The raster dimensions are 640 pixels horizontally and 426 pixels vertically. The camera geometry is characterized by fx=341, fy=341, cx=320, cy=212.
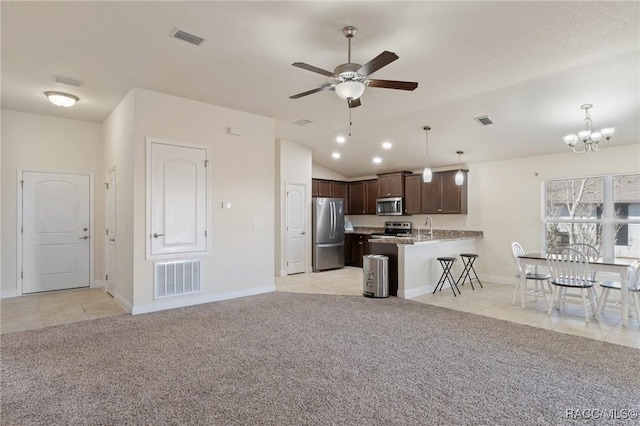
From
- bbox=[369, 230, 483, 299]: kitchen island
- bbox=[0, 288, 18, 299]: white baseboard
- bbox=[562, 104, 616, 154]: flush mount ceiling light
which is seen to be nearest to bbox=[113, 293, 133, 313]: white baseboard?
bbox=[0, 288, 18, 299]: white baseboard

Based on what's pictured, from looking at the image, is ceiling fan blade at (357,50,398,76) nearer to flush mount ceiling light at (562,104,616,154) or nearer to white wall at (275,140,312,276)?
Answer: flush mount ceiling light at (562,104,616,154)

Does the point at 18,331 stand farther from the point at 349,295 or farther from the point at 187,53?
the point at 349,295

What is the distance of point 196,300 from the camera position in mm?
5047

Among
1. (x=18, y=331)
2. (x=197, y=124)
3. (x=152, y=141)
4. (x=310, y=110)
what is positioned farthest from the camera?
(x=310, y=110)

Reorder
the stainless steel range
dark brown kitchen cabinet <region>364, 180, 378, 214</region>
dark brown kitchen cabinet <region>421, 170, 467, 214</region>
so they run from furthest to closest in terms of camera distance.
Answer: dark brown kitchen cabinet <region>364, 180, 378, 214</region>, the stainless steel range, dark brown kitchen cabinet <region>421, 170, 467, 214</region>

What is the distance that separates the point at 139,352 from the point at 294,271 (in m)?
4.69

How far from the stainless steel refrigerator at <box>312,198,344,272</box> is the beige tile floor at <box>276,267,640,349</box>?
69 cm

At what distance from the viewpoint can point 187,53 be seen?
360 cm

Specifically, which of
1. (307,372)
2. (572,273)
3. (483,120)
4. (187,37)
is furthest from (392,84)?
(572,273)

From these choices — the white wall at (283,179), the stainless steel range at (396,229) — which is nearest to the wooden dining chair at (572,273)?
the stainless steel range at (396,229)

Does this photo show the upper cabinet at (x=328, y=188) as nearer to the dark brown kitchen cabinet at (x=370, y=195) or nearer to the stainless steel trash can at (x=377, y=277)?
the dark brown kitchen cabinet at (x=370, y=195)

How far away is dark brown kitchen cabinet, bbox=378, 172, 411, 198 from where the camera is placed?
8.17m

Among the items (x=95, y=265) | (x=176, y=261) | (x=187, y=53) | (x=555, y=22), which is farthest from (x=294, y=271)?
(x=555, y=22)

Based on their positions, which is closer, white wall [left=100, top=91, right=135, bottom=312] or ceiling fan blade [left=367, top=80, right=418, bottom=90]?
ceiling fan blade [left=367, top=80, right=418, bottom=90]
